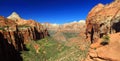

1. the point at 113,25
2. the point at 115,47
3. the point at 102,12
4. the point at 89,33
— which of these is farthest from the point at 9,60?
the point at 115,47

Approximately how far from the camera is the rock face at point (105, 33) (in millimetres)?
46125

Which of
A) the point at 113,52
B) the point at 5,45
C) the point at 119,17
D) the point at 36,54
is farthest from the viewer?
the point at 36,54

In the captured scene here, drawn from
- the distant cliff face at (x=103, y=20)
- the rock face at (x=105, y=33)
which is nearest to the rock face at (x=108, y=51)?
the rock face at (x=105, y=33)

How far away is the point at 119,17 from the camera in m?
89.9

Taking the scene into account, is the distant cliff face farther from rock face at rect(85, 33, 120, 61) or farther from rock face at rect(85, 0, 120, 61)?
rock face at rect(85, 33, 120, 61)

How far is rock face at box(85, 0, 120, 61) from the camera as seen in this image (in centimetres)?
4612

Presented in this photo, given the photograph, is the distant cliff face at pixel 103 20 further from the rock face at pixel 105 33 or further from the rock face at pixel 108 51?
the rock face at pixel 108 51

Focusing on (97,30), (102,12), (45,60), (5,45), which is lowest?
(45,60)

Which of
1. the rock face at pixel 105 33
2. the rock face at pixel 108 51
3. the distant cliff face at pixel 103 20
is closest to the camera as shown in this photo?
the rock face at pixel 108 51

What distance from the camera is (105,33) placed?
117 meters

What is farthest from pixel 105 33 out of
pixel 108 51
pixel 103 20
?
pixel 108 51

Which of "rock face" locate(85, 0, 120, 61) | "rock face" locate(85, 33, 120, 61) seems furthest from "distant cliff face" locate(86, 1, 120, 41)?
"rock face" locate(85, 33, 120, 61)

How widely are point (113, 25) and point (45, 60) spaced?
9918 cm

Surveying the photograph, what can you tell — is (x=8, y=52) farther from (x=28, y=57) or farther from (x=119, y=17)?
(x=119, y=17)
